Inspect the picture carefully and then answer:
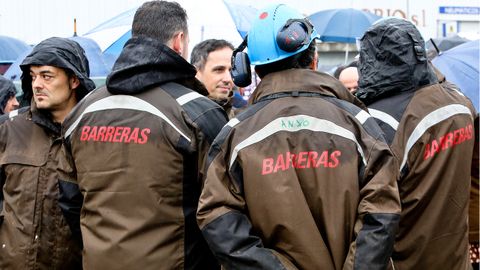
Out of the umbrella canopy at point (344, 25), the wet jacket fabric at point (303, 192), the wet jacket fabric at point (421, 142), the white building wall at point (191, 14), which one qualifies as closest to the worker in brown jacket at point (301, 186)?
the wet jacket fabric at point (303, 192)

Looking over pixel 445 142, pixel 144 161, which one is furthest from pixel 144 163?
pixel 445 142

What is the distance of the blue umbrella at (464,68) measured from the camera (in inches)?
262

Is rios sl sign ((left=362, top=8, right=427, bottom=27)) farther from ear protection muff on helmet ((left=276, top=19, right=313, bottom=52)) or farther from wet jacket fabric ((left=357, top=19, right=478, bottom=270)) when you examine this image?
ear protection muff on helmet ((left=276, top=19, right=313, bottom=52))

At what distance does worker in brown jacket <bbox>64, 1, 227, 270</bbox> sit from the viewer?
3.39 meters

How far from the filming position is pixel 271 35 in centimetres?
320

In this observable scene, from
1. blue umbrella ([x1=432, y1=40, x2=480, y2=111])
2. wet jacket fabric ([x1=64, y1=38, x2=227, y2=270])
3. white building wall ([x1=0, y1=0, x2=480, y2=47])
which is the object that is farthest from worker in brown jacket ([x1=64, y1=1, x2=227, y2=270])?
white building wall ([x1=0, y1=0, x2=480, y2=47])

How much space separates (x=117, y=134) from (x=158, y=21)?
0.61 m

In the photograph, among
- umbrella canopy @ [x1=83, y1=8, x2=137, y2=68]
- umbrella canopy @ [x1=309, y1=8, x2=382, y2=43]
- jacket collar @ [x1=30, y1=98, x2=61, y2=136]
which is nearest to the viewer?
jacket collar @ [x1=30, y1=98, x2=61, y2=136]

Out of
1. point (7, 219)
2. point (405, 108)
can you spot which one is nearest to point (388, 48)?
point (405, 108)

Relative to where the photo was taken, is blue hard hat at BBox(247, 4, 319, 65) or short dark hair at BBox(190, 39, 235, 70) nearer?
blue hard hat at BBox(247, 4, 319, 65)

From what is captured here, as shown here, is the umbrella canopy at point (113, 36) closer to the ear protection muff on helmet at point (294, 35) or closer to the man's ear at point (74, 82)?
the man's ear at point (74, 82)

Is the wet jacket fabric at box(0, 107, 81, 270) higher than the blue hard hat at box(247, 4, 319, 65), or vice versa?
the blue hard hat at box(247, 4, 319, 65)

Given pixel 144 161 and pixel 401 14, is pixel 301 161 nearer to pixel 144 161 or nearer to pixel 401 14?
pixel 144 161

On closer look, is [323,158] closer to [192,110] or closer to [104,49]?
[192,110]
